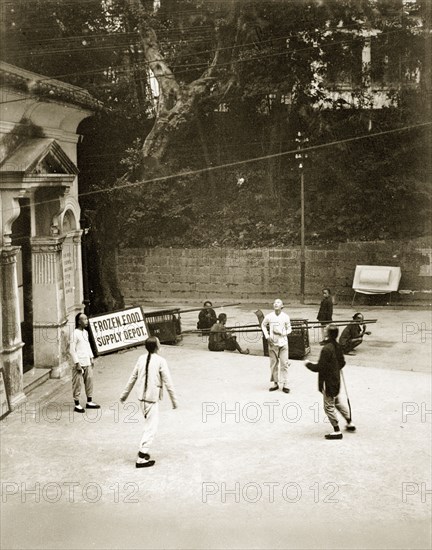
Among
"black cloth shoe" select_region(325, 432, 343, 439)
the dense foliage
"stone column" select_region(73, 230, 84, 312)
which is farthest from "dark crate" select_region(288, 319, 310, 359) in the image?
"stone column" select_region(73, 230, 84, 312)

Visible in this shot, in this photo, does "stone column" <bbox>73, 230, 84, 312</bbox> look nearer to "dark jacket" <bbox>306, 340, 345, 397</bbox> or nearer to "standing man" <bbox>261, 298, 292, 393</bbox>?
"standing man" <bbox>261, 298, 292, 393</bbox>

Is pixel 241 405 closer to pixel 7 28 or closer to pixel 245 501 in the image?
pixel 245 501

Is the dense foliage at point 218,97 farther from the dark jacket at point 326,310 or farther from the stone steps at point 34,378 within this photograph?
the stone steps at point 34,378

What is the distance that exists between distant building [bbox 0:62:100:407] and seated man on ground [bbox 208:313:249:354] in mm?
2040

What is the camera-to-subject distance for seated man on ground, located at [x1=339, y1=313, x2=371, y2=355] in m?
10.2

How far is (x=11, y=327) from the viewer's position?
32.1 ft

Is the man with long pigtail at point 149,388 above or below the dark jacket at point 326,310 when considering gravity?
below

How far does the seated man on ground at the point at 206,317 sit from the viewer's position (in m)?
9.30

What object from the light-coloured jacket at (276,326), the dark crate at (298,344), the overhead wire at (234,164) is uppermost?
the overhead wire at (234,164)

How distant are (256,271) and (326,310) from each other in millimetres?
2067

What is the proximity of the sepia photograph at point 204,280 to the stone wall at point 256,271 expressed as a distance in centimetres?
6

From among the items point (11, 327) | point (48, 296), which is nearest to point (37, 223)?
point (48, 296)

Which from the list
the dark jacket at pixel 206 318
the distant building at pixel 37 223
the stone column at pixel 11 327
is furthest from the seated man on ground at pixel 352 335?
the stone column at pixel 11 327

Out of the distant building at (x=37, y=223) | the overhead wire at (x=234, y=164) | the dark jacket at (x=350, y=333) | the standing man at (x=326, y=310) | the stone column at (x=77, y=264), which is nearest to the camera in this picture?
the overhead wire at (x=234, y=164)
